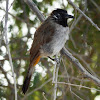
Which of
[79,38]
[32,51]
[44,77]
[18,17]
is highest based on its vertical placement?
[18,17]

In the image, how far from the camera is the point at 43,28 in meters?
4.02

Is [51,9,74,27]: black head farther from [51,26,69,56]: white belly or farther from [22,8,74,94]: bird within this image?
[51,26,69,56]: white belly

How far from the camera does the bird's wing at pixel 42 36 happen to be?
3.98 metres

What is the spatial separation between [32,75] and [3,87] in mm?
567

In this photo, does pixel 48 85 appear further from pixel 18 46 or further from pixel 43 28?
pixel 43 28

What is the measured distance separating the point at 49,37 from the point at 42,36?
10 cm

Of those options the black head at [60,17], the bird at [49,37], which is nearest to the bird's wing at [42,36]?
the bird at [49,37]

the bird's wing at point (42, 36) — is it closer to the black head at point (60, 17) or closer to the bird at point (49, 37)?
the bird at point (49, 37)

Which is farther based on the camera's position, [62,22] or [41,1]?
[41,1]

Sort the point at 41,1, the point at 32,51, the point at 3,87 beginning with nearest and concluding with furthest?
1. the point at 32,51
2. the point at 3,87
3. the point at 41,1

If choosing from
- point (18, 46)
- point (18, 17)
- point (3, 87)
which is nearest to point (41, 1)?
point (18, 17)

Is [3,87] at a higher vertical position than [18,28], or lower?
lower

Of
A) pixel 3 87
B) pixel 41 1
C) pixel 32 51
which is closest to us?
pixel 32 51

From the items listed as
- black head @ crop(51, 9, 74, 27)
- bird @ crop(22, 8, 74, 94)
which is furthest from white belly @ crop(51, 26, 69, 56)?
black head @ crop(51, 9, 74, 27)
